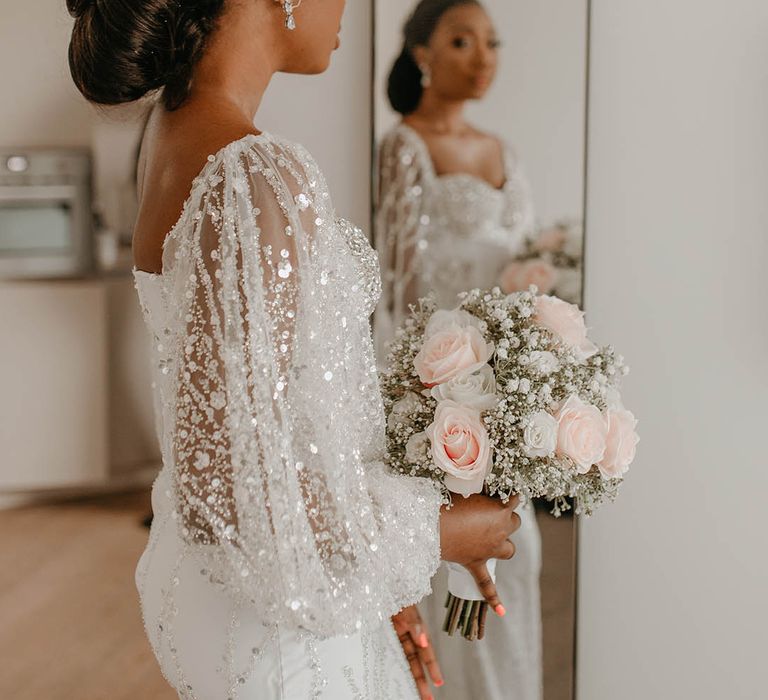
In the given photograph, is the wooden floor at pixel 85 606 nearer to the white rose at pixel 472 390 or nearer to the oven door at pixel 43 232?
the white rose at pixel 472 390

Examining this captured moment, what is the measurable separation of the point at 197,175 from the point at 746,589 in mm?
1350

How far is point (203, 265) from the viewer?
3.08ft

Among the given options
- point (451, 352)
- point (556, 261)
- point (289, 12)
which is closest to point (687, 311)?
point (556, 261)

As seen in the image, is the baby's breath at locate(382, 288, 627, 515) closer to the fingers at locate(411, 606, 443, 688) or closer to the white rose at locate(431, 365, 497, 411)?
the white rose at locate(431, 365, 497, 411)

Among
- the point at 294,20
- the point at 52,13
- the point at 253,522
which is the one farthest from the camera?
the point at 52,13

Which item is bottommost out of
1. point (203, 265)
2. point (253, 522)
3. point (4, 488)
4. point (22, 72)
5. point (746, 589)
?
point (4, 488)

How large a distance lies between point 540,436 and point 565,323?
19cm

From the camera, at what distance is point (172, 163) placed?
1.04 meters

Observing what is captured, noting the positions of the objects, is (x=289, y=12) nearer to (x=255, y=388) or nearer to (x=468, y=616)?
(x=255, y=388)

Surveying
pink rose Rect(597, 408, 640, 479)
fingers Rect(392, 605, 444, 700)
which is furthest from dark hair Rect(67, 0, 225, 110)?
fingers Rect(392, 605, 444, 700)

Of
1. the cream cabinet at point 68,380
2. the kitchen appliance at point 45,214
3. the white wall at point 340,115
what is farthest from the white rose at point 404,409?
the kitchen appliance at point 45,214

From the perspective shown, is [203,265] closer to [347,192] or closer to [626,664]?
[347,192]

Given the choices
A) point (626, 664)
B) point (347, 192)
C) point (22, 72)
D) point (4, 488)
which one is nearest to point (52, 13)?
point (22, 72)

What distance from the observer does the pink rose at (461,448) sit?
1119 millimetres
